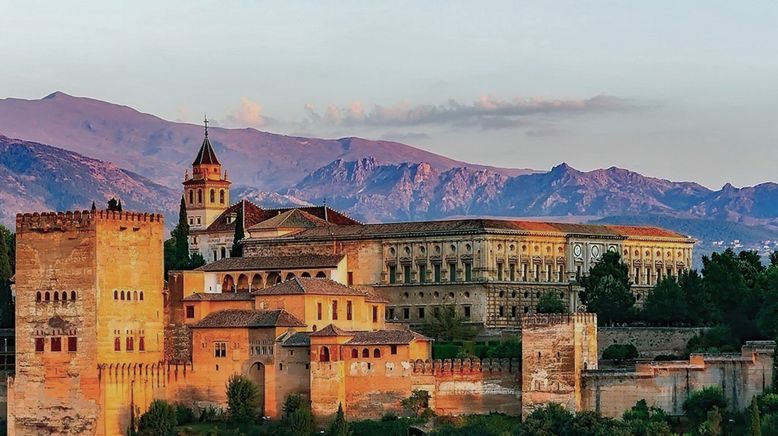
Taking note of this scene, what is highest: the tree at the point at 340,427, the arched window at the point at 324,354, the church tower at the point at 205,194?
the church tower at the point at 205,194

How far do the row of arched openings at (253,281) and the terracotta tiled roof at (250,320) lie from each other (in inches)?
401

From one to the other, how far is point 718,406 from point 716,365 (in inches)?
72.0

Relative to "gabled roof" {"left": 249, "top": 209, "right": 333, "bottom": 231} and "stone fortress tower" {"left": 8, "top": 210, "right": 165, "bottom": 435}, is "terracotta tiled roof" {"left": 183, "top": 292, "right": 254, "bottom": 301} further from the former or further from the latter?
"gabled roof" {"left": 249, "top": 209, "right": 333, "bottom": 231}

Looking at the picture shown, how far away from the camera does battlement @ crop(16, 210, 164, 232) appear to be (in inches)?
3169

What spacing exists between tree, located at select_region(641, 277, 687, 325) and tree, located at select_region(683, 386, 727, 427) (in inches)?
613

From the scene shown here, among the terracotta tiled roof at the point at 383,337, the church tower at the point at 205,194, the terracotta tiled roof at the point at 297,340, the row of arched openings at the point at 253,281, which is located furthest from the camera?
the church tower at the point at 205,194

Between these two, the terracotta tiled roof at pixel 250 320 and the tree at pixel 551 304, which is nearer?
the terracotta tiled roof at pixel 250 320

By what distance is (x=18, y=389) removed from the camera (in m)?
80.1

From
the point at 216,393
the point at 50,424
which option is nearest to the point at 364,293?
the point at 216,393

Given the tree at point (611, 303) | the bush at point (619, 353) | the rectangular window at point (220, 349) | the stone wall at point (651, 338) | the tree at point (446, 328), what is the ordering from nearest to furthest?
the rectangular window at point (220, 349) < the bush at point (619, 353) < the stone wall at point (651, 338) < the tree at point (611, 303) < the tree at point (446, 328)

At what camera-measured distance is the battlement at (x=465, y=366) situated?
251 ft

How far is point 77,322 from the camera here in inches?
3135

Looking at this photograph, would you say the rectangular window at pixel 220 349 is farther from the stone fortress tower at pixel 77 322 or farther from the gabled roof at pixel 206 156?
the gabled roof at pixel 206 156

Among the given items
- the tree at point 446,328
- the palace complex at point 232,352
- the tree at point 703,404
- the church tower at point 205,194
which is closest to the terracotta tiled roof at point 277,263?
the palace complex at point 232,352
